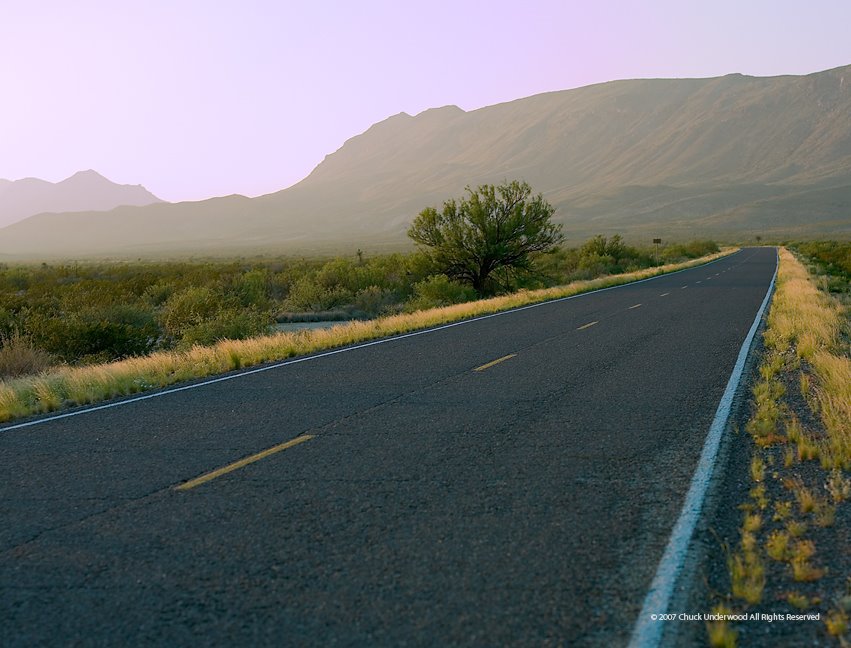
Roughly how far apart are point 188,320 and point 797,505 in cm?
1835

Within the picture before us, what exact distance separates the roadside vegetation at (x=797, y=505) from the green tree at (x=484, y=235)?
1927 cm

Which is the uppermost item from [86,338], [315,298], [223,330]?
[86,338]

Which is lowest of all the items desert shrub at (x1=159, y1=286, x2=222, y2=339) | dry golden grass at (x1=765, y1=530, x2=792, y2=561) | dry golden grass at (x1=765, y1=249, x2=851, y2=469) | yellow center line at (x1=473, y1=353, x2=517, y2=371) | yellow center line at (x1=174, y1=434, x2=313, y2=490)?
dry golden grass at (x1=765, y1=249, x2=851, y2=469)

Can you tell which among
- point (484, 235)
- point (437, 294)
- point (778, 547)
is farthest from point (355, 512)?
point (484, 235)

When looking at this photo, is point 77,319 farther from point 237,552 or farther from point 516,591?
point 516,591

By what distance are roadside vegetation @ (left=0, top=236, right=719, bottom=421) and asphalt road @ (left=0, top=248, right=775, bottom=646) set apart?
1942 mm

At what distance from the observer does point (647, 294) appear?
1065 inches

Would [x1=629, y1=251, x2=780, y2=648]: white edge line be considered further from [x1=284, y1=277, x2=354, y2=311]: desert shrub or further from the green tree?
the green tree

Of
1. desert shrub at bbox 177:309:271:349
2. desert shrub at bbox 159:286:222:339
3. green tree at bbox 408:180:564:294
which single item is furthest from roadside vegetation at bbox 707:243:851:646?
green tree at bbox 408:180:564:294

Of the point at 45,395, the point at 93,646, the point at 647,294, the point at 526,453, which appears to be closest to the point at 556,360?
the point at 526,453

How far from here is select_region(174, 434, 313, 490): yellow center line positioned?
6.06 metres

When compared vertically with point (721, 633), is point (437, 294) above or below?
above

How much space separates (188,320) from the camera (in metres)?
21.2

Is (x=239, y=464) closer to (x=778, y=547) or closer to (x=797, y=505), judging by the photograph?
(x=778, y=547)
